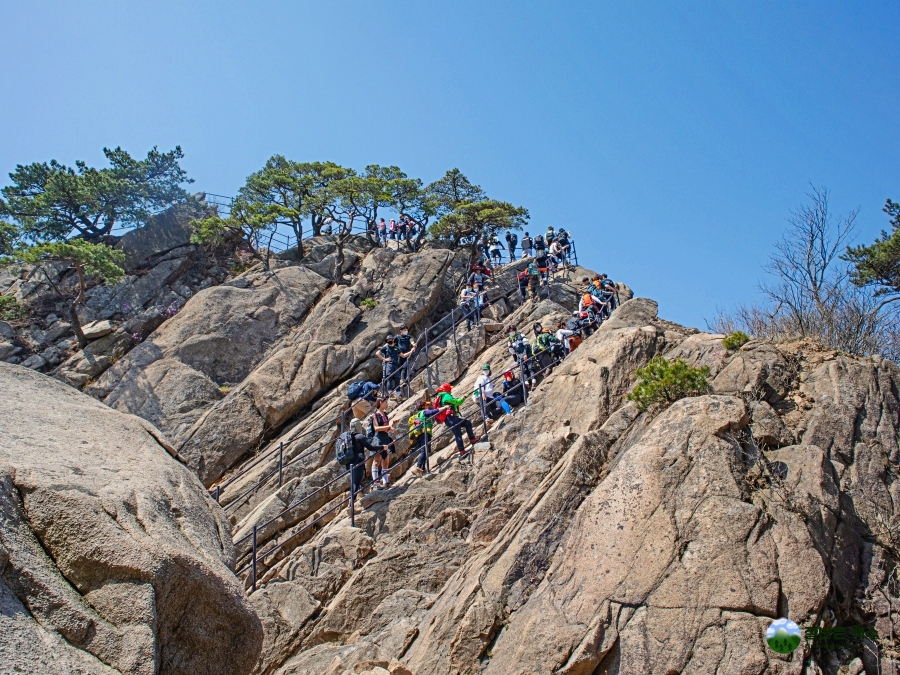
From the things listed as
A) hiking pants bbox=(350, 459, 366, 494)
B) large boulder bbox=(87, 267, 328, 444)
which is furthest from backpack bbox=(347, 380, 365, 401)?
large boulder bbox=(87, 267, 328, 444)

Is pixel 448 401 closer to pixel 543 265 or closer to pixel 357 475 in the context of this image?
pixel 357 475

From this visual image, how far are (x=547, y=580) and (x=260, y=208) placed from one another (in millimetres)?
25761

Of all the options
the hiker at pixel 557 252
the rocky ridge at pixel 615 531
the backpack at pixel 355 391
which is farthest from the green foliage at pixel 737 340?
the hiker at pixel 557 252

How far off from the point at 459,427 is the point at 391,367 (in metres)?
6.69

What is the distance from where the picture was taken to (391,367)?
21438 mm

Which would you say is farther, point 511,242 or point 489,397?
point 511,242

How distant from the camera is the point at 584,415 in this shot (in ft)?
46.2

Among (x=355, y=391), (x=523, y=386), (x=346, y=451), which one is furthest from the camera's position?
(x=355, y=391)

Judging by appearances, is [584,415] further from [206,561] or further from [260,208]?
[260,208]

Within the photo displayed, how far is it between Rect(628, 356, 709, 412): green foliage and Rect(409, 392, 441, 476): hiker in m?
4.91

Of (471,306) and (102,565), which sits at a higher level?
(471,306)

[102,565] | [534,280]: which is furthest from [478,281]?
[102,565]

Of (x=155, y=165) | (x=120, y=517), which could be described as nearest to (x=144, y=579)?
(x=120, y=517)

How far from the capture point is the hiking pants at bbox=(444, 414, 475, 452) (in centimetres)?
1498
